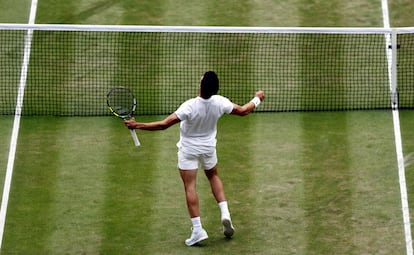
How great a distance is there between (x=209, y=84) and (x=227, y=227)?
6.37 feet

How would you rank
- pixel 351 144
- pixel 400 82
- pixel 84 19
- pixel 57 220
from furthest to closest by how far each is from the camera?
pixel 84 19 < pixel 400 82 < pixel 351 144 < pixel 57 220

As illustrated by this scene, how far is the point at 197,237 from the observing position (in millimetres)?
15812

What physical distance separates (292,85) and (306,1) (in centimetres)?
289

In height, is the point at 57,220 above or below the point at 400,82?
below

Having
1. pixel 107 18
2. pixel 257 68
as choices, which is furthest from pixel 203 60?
pixel 107 18

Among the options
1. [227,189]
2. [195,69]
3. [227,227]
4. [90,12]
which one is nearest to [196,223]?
[227,227]

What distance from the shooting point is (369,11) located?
22.3m

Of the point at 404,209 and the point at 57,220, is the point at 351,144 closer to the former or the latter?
the point at 404,209

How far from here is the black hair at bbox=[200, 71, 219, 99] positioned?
604 inches

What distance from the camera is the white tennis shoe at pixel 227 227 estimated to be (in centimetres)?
1577

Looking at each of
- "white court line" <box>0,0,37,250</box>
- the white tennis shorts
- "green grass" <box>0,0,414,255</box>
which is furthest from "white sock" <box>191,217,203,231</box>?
"white court line" <box>0,0,37,250</box>

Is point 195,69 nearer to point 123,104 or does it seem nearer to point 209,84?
point 123,104

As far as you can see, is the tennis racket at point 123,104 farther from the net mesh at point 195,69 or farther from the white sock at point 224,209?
the net mesh at point 195,69

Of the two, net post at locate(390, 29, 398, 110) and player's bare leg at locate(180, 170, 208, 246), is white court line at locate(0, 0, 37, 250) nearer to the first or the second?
player's bare leg at locate(180, 170, 208, 246)
